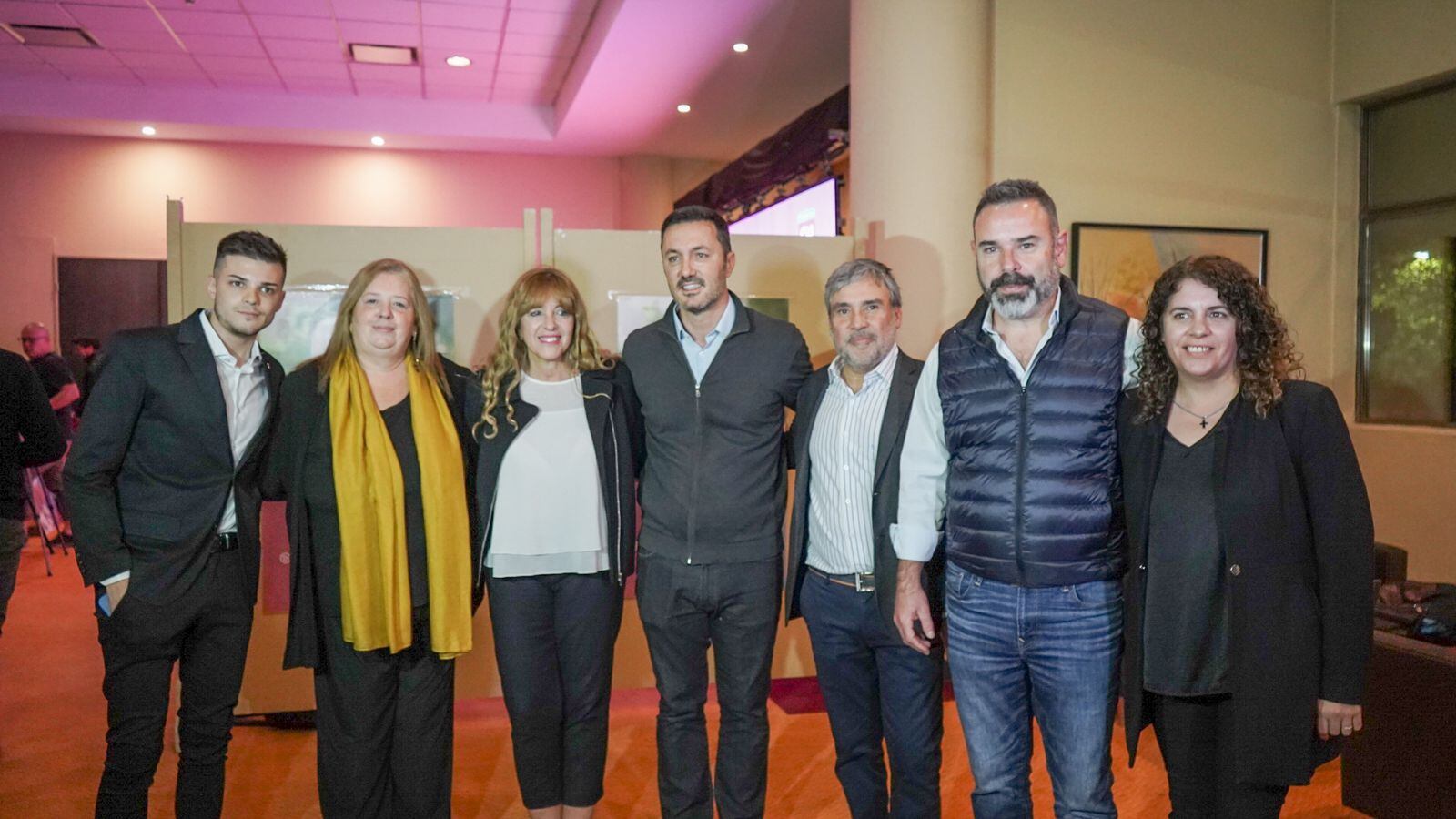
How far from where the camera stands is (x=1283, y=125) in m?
5.29

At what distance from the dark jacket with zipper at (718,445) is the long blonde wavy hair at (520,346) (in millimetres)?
178

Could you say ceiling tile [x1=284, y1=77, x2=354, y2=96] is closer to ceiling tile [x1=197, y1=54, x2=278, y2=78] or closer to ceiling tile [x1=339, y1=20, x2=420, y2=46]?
ceiling tile [x1=197, y1=54, x2=278, y2=78]

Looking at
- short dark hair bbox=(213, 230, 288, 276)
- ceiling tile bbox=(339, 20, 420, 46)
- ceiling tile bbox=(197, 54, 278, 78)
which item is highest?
ceiling tile bbox=(197, 54, 278, 78)

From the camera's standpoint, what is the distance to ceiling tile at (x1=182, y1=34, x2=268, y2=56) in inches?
296

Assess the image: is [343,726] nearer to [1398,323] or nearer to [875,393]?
[875,393]

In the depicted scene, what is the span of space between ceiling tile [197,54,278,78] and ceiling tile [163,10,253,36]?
686 millimetres

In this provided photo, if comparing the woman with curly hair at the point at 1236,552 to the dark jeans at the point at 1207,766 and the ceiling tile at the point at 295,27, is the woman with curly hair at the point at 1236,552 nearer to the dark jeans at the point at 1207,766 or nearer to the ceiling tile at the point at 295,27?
the dark jeans at the point at 1207,766

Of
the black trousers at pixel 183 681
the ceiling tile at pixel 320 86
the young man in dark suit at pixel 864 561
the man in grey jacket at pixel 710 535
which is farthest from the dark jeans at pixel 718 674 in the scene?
the ceiling tile at pixel 320 86

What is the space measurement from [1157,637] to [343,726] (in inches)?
79.7

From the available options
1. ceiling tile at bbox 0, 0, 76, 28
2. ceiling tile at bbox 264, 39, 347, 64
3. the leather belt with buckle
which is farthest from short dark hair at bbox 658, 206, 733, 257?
ceiling tile at bbox 0, 0, 76, 28

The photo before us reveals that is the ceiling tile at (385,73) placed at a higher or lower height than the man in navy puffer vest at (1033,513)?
higher

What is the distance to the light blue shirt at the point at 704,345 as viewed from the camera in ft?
9.35

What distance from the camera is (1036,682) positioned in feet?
7.49

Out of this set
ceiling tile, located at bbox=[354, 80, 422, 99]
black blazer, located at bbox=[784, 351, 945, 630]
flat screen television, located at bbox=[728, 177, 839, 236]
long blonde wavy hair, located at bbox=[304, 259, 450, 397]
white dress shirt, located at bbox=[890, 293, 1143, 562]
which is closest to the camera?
white dress shirt, located at bbox=[890, 293, 1143, 562]
